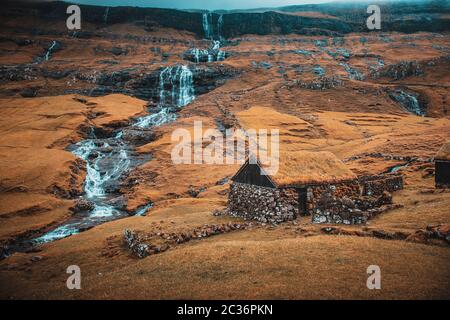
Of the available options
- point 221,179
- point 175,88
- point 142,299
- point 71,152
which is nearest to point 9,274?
point 142,299

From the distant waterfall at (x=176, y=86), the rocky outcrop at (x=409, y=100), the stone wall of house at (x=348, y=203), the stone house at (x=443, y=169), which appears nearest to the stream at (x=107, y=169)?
the distant waterfall at (x=176, y=86)

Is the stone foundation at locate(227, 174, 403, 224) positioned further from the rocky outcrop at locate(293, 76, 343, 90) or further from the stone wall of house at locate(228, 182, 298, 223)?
the rocky outcrop at locate(293, 76, 343, 90)

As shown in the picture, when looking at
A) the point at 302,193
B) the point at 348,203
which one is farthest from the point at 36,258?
the point at 348,203

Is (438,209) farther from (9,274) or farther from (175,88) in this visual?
(175,88)

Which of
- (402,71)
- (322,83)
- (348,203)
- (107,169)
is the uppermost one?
(402,71)

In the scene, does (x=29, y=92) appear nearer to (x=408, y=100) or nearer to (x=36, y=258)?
(x=36, y=258)

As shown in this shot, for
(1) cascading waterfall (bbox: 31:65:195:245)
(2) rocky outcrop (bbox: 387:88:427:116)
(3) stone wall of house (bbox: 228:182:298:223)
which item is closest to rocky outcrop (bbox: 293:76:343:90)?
(2) rocky outcrop (bbox: 387:88:427:116)

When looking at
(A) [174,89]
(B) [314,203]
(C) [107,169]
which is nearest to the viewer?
(B) [314,203]

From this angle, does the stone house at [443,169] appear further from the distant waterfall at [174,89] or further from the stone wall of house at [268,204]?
the distant waterfall at [174,89]
